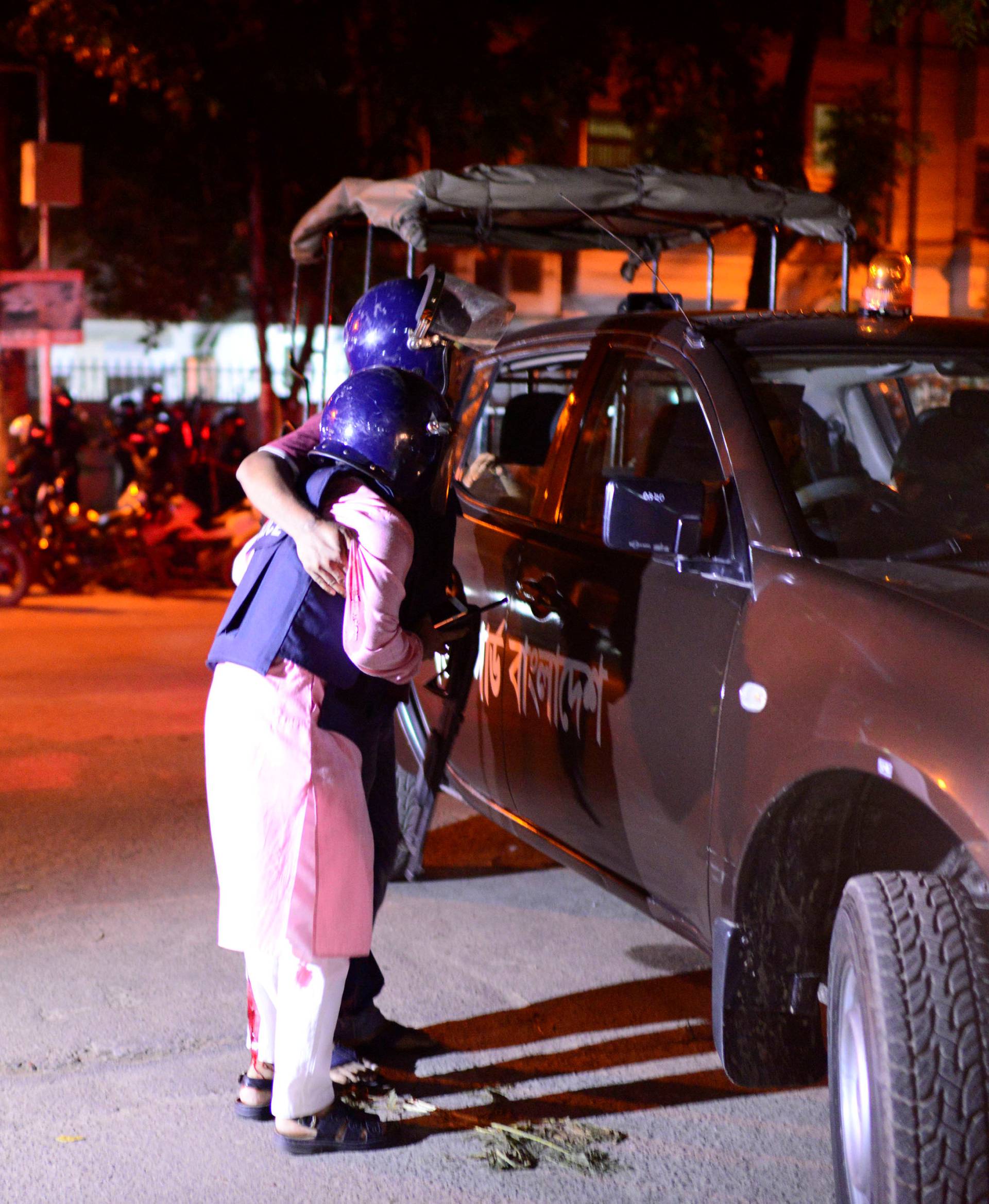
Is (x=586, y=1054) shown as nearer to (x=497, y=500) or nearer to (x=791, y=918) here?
(x=791, y=918)

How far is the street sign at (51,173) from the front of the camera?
15.2 m

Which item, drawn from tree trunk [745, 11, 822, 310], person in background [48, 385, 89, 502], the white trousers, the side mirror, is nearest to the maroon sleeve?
the side mirror

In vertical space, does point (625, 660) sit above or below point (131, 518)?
above

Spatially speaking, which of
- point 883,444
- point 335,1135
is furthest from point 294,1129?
point 883,444

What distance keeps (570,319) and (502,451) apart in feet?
1.71

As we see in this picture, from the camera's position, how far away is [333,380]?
3041 centimetres

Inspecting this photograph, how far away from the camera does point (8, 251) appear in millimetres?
16344

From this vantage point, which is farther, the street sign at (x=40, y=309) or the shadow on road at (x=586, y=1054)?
the street sign at (x=40, y=309)

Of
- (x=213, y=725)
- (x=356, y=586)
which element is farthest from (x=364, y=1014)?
(x=356, y=586)

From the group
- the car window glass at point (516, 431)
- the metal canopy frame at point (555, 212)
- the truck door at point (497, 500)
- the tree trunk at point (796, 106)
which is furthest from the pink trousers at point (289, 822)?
the tree trunk at point (796, 106)

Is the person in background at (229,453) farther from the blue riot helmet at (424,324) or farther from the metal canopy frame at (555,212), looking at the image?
the blue riot helmet at (424,324)

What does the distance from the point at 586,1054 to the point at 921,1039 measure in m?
1.61

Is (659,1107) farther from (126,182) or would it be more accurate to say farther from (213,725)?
(126,182)

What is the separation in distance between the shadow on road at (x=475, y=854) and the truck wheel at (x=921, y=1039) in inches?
116
